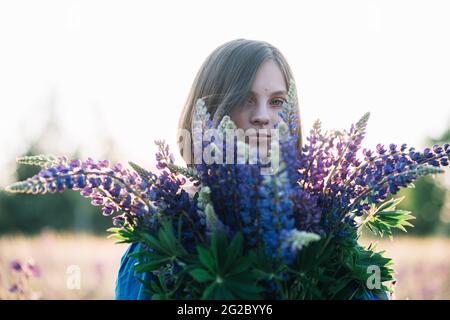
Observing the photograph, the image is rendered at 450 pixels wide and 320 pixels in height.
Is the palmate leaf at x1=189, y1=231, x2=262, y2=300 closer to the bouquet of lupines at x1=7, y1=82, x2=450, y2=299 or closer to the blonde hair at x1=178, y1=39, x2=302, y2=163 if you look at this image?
the bouquet of lupines at x1=7, y1=82, x2=450, y2=299

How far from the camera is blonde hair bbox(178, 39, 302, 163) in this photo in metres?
2.78

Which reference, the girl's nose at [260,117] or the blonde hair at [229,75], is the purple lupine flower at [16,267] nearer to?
the blonde hair at [229,75]

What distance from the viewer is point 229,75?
9.70ft

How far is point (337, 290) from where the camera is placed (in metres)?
1.67

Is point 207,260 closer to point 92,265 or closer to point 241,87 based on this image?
point 241,87

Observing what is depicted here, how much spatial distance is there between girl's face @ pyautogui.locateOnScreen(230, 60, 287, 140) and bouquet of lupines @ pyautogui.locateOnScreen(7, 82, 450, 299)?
75 centimetres

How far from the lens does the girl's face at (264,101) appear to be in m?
2.52

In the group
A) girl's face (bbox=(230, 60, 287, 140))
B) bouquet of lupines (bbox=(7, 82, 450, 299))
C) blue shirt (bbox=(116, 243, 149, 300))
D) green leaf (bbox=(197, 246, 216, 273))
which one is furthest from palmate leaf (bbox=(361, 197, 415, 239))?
blue shirt (bbox=(116, 243, 149, 300))

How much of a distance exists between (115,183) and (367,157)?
818 millimetres

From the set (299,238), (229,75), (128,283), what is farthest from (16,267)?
(299,238)

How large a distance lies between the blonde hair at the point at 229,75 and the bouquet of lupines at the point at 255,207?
3.19 ft
